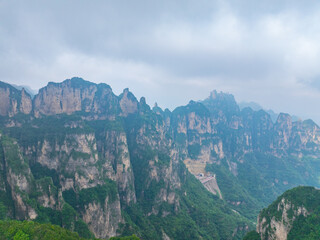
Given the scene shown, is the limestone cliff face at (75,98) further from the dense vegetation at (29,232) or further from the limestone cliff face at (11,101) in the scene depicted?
the dense vegetation at (29,232)

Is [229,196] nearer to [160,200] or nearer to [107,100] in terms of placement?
[160,200]

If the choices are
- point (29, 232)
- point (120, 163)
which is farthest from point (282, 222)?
point (120, 163)

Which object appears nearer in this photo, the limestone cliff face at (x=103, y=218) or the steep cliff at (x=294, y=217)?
the steep cliff at (x=294, y=217)

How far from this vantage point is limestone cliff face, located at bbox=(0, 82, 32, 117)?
94.1m

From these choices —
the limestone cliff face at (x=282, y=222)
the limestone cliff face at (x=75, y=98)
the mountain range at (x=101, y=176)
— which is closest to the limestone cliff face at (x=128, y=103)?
the mountain range at (x=101, y=176)

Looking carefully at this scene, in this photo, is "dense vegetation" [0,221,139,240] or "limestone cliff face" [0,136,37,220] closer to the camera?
"dense vegetation" [0,221,139,240]

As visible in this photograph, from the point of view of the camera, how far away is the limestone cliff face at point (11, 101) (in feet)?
309

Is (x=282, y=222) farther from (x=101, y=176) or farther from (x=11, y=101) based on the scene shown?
(x=11, y=101)

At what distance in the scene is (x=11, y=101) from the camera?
95750 mm

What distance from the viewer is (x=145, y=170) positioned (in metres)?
117

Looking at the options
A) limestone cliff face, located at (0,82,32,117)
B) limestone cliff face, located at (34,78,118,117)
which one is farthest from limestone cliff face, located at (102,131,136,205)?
limestone cliff face, located at (0,82,32,117)

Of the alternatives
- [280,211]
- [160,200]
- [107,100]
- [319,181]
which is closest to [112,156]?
[160,200]

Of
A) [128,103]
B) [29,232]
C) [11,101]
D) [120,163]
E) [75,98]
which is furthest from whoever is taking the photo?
[128,103]

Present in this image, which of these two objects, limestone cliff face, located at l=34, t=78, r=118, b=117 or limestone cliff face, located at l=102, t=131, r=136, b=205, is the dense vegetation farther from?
limestone cliff face, located at l=34, t=78, r=118, b=117
